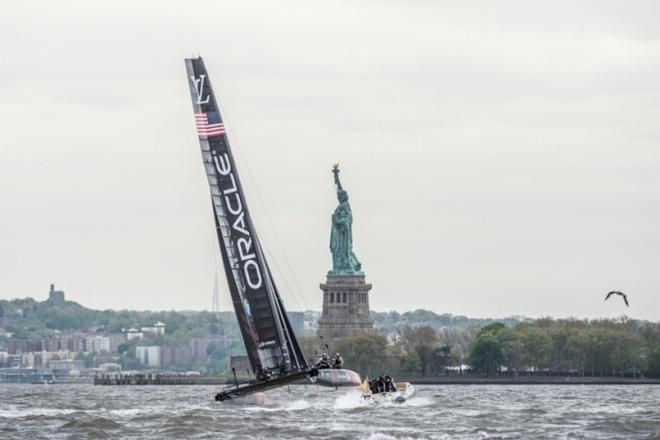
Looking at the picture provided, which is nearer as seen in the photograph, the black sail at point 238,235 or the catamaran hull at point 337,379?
the black sail at point 238,235

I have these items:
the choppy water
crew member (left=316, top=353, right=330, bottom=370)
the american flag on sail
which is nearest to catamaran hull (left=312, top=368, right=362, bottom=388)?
the choppy water

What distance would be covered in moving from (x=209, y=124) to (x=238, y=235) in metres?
3.81

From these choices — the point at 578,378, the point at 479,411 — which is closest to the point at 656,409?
the point at 479,411

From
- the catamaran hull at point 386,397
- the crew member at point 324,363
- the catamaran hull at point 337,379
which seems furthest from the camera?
the catamaran hull at point 337,379

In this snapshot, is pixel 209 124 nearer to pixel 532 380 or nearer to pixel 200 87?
pixel 200 87

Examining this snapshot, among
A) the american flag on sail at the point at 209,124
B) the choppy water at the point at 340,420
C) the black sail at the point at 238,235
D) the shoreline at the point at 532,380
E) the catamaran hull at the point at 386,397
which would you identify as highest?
the shoreline at the point at 532,380

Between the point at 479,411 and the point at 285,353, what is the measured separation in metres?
24.2

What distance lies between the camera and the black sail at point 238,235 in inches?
2933

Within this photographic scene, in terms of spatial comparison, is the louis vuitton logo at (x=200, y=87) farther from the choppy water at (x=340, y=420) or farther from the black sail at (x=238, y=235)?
the choppy water at (x=340, y=420)

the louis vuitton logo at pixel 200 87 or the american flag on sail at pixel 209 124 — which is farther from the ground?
the louis vuitton logo at pixel 200 87

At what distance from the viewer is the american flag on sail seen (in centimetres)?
7481

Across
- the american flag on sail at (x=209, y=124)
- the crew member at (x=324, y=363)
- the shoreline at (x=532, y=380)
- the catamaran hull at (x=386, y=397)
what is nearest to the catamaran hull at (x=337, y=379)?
the shoreline at (x=532, y=380)

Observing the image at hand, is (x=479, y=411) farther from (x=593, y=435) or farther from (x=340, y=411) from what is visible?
(x=593, y=435)

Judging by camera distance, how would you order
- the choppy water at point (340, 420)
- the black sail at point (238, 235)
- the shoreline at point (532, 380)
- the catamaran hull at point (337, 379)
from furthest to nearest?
1. the shoreline at point (532, 380)
2. the catamaran hull at point (337, 379)
3. the choppy water at point (340, 420)
4. the black sail at point (238, 235)
